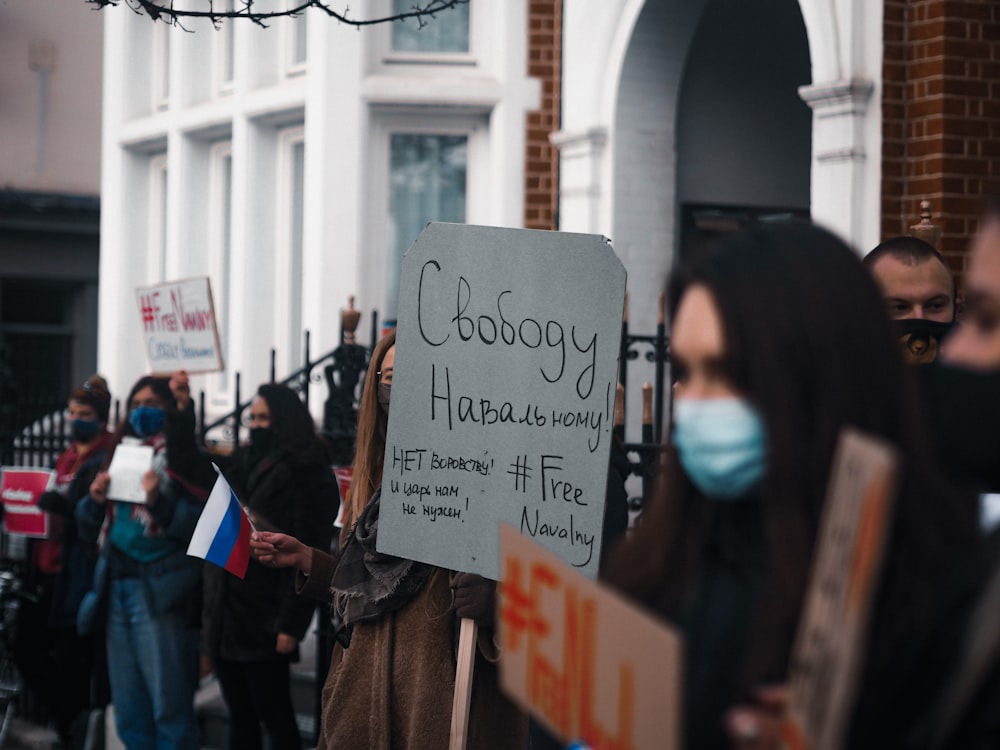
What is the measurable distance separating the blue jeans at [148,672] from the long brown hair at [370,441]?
278cm

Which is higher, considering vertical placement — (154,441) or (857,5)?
(857,5)

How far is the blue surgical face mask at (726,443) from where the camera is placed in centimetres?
181

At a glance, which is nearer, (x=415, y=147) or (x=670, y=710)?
(x=670, y=710)

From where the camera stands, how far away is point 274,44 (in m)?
10.9

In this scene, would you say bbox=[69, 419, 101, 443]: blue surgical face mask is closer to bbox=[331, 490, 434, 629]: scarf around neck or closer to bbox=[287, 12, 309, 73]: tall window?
bbox=[287, 12, 309, 73]: tall window

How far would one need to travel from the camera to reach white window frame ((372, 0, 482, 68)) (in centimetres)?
1025

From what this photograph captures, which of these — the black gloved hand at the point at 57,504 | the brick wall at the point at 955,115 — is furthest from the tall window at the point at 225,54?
the brick wall at the point at 955,115

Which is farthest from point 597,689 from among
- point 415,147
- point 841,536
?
point 415,147

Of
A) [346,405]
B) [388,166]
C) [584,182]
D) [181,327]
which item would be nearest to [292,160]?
[388,166]

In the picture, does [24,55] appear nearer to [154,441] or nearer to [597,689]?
[154,441]

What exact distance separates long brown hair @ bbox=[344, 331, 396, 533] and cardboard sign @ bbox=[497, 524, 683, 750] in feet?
6.22

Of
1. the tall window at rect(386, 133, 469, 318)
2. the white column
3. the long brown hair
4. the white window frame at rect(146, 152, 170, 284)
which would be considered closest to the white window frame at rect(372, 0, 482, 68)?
the tall window at rect(386, 133, 469, 318)

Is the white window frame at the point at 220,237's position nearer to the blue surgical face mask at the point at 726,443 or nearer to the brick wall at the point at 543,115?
the brick wall at the point at 543,115

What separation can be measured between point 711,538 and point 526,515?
1.86 m
